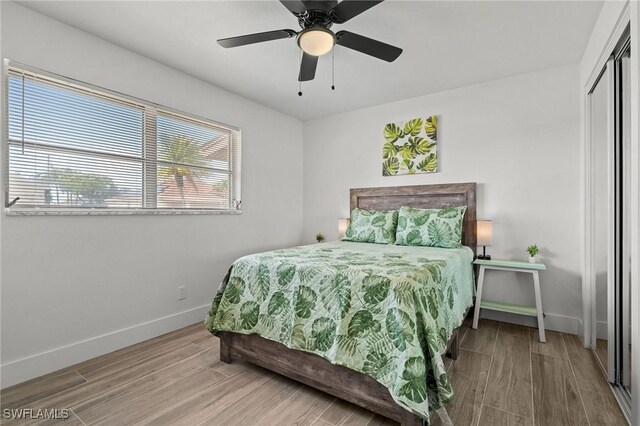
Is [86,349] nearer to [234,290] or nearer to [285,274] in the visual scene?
[234,290]

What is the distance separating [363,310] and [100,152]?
8.02 feet

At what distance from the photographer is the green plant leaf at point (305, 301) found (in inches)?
74.3

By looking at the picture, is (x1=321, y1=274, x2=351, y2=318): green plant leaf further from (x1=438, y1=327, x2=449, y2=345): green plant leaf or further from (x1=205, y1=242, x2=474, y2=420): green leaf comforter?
(x1=438, y1=327, x2=449, y2=345): green plant leaf

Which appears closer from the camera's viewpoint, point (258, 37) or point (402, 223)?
point (258, 37)

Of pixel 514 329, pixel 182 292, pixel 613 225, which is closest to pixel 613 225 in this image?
pixel 613 225

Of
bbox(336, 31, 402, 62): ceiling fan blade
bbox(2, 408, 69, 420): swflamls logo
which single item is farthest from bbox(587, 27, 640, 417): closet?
bbox(2, 408, 69, 420): swflamls logo

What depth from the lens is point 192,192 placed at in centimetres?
322

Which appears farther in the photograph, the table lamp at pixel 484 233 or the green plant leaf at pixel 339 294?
the table lamp at pixel 484 233

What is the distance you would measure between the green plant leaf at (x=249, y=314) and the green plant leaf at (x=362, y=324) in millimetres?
747

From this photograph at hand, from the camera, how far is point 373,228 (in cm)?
345

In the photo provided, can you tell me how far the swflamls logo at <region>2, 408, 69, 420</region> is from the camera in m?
1.70

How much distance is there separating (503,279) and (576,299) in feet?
2.00

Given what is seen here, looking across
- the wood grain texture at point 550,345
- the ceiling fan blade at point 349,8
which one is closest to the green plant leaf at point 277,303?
the ceiling fan blade at point 349,8

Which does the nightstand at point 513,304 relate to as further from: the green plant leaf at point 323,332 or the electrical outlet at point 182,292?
the electrical outlet at point 182,292
